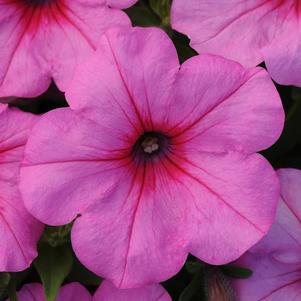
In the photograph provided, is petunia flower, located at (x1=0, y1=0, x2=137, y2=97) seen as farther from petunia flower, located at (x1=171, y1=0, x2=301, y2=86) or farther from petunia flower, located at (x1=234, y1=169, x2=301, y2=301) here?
petunia flower, located at (x1=234, y1=169, x2=301, y2=301)

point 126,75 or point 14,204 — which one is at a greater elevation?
point 126,75

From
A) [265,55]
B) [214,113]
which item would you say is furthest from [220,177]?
[265,55]

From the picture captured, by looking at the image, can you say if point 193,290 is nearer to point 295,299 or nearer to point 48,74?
point 295,299

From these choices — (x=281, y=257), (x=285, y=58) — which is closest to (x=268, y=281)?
(x=281, y=257)

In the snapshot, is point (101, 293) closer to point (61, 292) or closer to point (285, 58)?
point (61, 292)

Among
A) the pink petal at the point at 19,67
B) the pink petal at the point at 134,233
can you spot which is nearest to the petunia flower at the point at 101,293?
the pink petal at the point at 134,233

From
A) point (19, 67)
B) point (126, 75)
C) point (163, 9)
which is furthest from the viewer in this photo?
point (163, 9)

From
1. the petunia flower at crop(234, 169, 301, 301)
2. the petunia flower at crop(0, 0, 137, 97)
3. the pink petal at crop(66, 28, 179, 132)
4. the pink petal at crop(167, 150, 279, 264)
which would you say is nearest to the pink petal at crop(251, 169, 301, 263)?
the petunia flower at crop(234, 169, 301, 301)

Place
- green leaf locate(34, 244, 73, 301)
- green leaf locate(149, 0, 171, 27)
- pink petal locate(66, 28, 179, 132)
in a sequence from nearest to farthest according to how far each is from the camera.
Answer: pink petal locate(66, 28, 179, 132) < green leaf locate(34, 244, 73, 301) < green leaf locate(149, 0, 171, 27)
